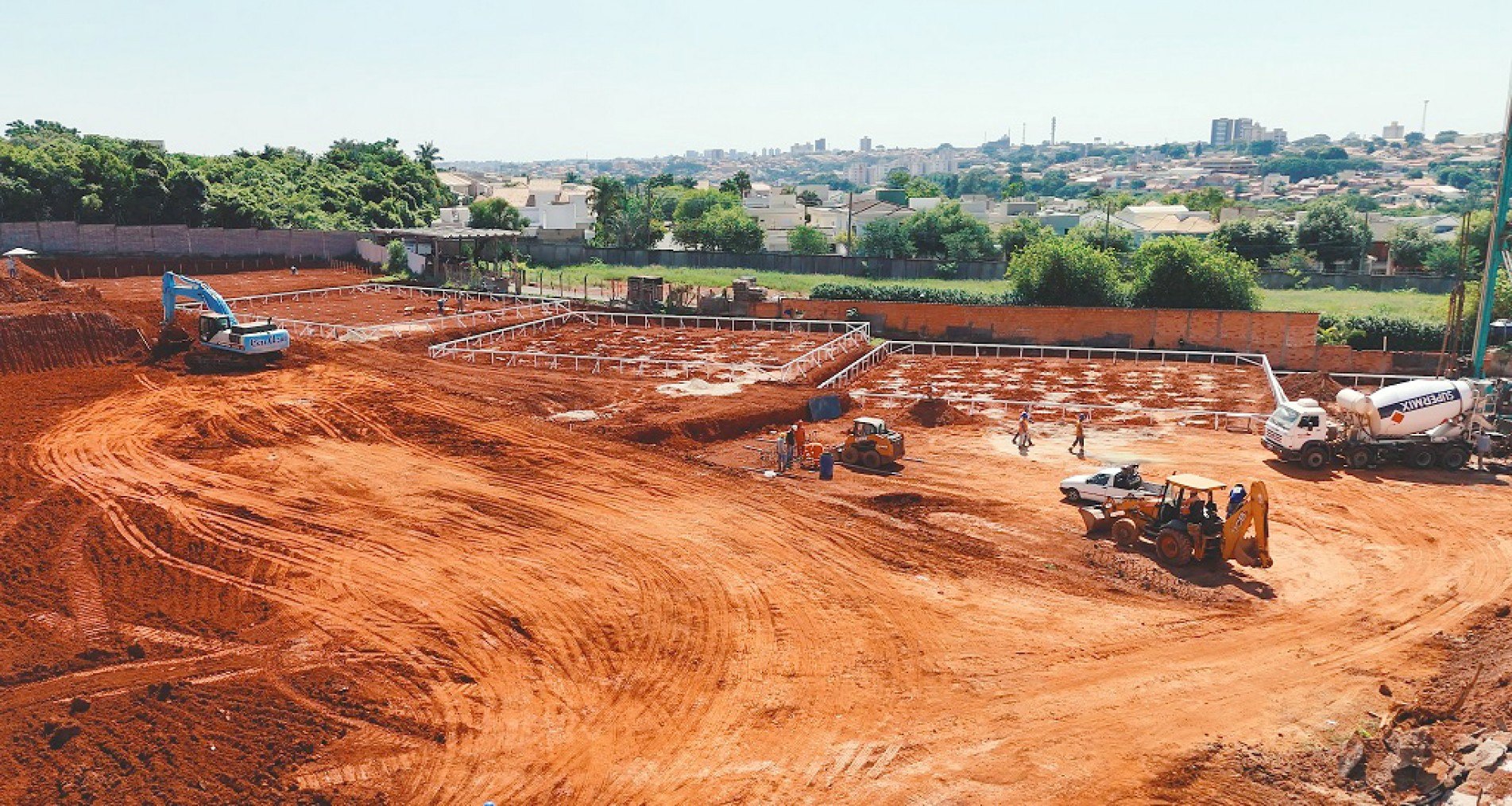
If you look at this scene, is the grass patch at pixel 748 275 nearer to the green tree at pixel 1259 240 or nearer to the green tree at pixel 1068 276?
the green tree at pixel 1068 276

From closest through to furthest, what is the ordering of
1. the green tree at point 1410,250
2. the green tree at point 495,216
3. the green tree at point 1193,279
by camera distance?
the green tree at point 1193,279 → the green tree at point 1410,250 → the green tree at point 495,216

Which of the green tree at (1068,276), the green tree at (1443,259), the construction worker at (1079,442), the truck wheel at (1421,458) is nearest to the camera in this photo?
the truck wheel at (1421,458)

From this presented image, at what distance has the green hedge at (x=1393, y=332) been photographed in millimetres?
53094

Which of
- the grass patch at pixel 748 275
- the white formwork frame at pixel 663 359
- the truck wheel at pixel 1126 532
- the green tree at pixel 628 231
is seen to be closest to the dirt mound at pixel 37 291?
the white formwork frame at pixel 663 359

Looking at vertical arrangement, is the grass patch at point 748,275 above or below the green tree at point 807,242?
below

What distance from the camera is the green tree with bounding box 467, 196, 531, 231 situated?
9731 centimetres

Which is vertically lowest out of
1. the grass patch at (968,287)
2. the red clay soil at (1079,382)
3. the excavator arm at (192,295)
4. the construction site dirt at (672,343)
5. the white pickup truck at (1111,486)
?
the white pickup truck at (1111,486)

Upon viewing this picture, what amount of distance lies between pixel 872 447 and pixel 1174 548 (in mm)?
9534

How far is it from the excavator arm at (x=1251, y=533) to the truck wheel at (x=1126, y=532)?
1.98m

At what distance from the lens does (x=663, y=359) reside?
148ft

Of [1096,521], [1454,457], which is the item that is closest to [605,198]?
[1454,457]

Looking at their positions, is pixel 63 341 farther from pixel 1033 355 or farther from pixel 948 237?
pixel 948 237

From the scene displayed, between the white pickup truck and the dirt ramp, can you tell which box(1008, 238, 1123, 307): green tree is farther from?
the dirt ramp

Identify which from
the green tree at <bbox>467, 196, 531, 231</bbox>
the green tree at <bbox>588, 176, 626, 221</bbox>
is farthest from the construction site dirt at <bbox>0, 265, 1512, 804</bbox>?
the green tree at <bbox>588, 176, 626, 221</bbox>
